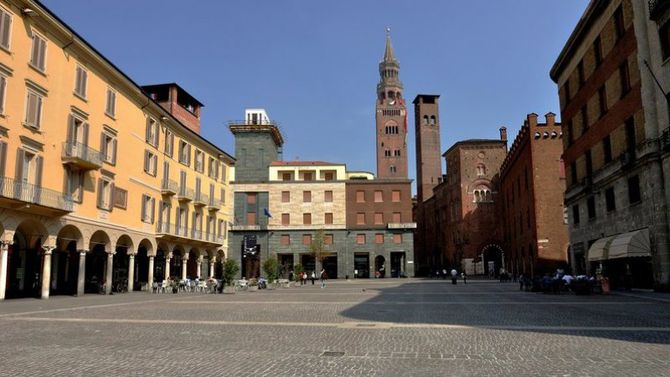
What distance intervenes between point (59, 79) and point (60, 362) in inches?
895

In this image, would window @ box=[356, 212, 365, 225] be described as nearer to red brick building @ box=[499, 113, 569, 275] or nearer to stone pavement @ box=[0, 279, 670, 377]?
red brick building @ box=[499, 113, 569, 275]

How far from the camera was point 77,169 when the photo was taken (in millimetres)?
28062

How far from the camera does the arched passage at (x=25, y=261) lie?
26062 millimetres

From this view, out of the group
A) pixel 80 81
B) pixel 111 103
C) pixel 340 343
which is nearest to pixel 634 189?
pixel 340 343

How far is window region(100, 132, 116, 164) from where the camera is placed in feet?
100

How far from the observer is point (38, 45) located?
2500 centimetres

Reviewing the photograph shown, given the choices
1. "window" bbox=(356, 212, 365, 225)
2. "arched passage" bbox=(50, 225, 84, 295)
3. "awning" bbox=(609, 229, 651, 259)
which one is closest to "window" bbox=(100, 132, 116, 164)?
"arched passage" bbox=(50, 225, 84, 295)

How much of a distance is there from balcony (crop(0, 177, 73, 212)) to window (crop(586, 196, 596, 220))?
100 feet

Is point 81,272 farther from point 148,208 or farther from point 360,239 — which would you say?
point 360,239

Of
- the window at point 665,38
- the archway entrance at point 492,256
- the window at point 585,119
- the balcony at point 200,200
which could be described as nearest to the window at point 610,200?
the window at point 585,119

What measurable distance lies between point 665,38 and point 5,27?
30010mm

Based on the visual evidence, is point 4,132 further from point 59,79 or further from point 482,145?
point 482,145

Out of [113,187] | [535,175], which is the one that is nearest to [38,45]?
[113,187]

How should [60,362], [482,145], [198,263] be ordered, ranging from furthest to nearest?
[482,145], [198,263], [60,362]
